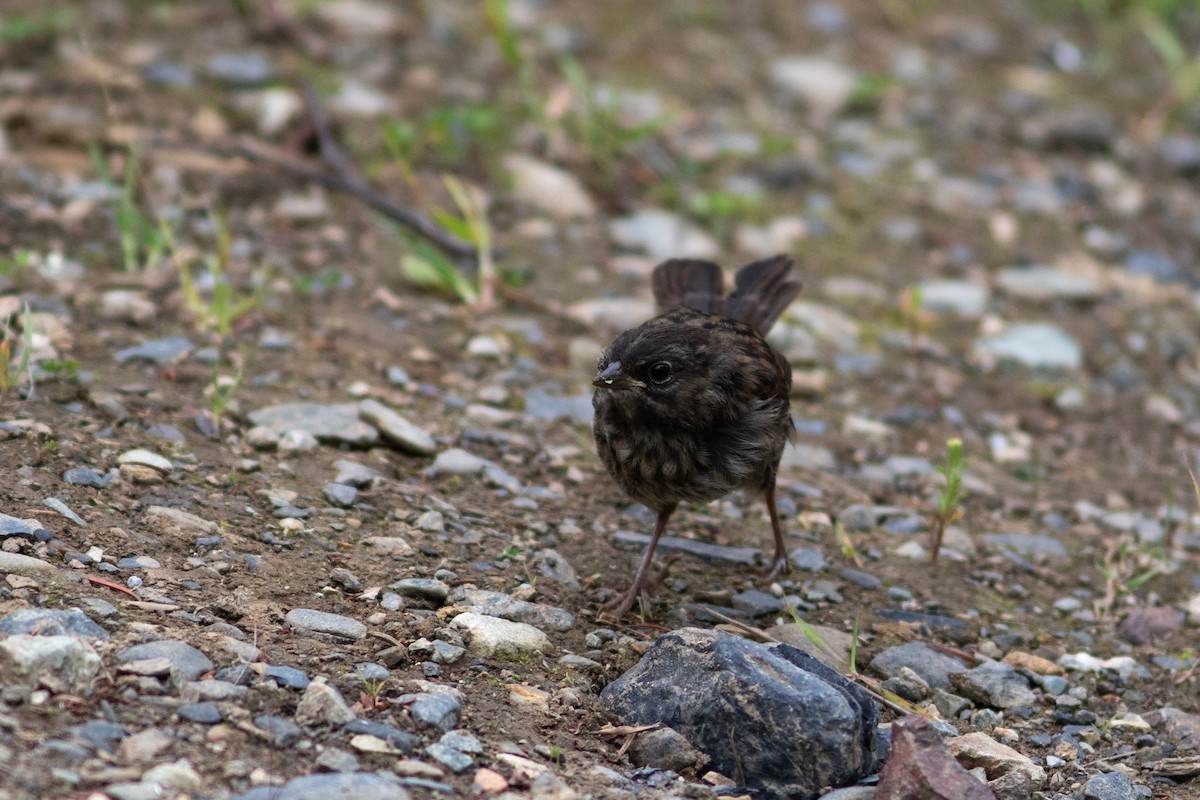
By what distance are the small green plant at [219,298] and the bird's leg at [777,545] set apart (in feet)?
8.11

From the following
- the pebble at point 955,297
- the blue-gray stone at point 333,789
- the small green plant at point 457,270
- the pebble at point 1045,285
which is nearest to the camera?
the blue-gray stone at point 333,789

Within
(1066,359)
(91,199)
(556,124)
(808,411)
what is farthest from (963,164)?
(91,199)

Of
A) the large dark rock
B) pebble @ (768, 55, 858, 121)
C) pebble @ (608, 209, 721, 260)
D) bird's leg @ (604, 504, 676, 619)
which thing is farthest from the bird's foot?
pebble @ (768, 55, 858, 121)

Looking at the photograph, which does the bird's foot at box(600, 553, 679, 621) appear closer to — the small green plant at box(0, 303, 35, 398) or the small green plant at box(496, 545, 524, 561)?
the small green plant at box(496, 545, 524, 561)

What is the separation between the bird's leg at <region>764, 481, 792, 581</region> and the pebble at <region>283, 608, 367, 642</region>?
180 centimetres

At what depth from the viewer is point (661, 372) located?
15.7 feet

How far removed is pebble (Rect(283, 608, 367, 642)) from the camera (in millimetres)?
3867

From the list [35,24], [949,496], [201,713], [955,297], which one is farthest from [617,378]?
[35,24]

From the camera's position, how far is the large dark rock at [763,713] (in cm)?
356

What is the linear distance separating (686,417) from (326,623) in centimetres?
161

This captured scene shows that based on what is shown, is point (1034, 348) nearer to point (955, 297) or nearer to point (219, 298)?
point (955, 297)

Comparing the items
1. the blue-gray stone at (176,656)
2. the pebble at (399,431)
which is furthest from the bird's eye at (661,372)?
the blue-gray stone at (176,656)

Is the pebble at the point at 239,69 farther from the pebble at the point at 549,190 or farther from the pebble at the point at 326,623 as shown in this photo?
the pebble at the point at 326,623

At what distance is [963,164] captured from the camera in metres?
9.17
